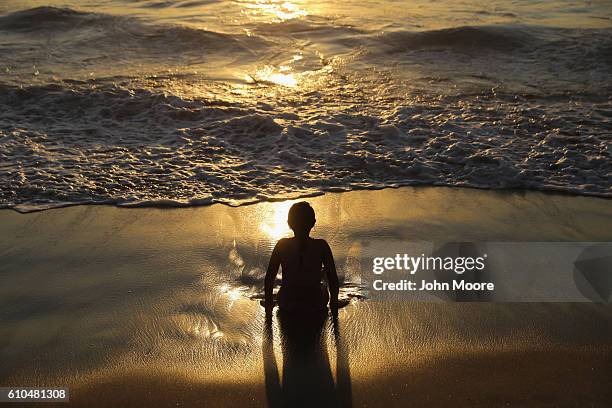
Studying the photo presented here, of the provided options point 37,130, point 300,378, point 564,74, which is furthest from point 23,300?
point 564,74

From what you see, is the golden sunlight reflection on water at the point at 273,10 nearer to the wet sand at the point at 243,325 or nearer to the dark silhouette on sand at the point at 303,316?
the wet sand at the point at 243,325

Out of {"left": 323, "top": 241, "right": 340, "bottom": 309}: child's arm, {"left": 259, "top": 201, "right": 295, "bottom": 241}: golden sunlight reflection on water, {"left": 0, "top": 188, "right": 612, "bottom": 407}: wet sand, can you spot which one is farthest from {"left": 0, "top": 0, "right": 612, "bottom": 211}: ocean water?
{"left": 323, "top": 241, "right": 340, "bottom": 309}: child's arm

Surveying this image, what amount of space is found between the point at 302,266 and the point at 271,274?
20cm

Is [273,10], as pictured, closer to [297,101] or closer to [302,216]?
[297,101]

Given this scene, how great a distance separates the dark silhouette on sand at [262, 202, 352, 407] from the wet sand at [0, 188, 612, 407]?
0.06 feet


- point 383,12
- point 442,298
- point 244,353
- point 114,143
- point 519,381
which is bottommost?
point 519,381

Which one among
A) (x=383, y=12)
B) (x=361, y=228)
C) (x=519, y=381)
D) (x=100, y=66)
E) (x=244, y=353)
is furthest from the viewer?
(x=383, y=12)

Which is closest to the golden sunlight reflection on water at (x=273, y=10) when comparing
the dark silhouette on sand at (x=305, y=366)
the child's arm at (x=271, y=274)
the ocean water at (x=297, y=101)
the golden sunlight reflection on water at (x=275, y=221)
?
the ocean water at (x=297, y=101)

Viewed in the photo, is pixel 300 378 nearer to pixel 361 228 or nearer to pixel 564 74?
pixel 361 228

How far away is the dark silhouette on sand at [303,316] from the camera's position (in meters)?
3.56

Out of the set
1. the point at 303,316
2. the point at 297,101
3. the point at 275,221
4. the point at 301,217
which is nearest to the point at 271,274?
the point at 303,316

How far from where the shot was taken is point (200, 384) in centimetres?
353

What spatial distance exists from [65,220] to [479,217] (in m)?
3.46

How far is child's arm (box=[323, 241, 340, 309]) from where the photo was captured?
4.06m
